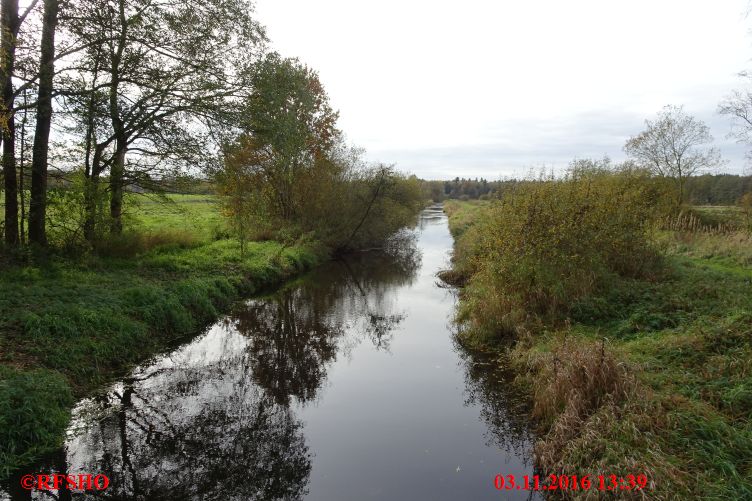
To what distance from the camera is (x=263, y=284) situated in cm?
1664

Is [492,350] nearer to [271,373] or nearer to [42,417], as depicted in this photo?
[271,373]

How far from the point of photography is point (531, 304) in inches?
401

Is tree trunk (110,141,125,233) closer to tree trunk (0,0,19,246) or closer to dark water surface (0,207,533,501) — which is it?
tree trunk (0,0,19,246)

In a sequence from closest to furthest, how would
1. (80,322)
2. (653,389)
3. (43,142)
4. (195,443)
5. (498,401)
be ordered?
(653,389) → (195,443) → (498,401) → (80,322) → (43,142)

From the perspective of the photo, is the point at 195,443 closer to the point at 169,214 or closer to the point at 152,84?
the point at 152,84

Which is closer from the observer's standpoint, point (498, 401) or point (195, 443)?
point (195, 443)

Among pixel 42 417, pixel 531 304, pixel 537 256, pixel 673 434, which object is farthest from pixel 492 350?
pixel 42 417

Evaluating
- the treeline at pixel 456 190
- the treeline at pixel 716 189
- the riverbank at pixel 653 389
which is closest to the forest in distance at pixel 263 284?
the riverbank at pixel 653 389

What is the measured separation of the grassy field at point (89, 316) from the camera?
569cm

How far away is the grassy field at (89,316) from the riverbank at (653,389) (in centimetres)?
680

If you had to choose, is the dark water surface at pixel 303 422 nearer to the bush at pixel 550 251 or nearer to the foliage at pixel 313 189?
the bush at pixel 550 251
